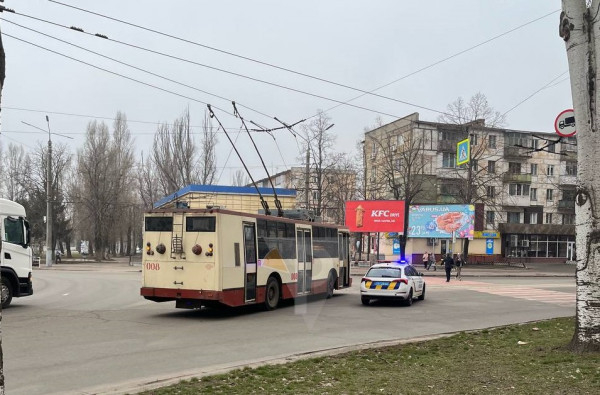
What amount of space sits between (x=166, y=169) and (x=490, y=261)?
123 feet

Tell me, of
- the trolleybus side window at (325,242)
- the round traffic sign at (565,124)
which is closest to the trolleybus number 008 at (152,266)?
the trolleybus side window at (325,242)

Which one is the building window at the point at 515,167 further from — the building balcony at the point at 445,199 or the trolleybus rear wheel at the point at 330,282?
the trolleybus rear wheel at the point at 330,282

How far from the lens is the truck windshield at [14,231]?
15.2 meters

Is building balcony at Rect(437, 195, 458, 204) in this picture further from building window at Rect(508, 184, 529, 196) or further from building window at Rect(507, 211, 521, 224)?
building window at Rect(508, 184, 529, 196)

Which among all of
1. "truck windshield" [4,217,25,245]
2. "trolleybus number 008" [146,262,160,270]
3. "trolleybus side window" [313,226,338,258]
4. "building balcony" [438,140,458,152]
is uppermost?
"building balcony" [438,140,458,152]

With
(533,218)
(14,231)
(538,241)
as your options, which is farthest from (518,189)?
(14,231)

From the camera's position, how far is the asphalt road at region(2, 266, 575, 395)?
24.6 ft

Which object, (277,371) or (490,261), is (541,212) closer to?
(490,261)

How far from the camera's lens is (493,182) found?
63.7m

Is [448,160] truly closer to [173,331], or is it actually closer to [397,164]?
[397,164]

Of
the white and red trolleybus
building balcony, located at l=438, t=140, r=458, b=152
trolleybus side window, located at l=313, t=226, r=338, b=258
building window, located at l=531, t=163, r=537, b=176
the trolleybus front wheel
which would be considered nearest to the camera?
the white and red trolleybus

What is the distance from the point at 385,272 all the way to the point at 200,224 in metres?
7.43

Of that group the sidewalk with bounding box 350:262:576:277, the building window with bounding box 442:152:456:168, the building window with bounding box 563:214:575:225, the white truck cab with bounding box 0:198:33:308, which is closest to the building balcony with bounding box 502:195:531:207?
the building window with bounding box 563:214:575:225

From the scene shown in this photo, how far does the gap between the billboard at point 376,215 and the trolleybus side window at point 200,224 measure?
3102 cm
